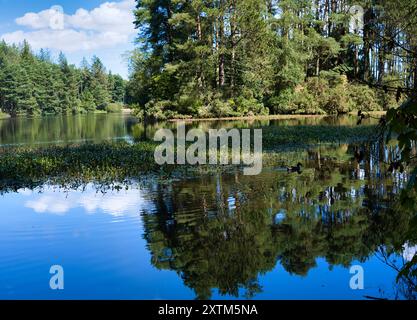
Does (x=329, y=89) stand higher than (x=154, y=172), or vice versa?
(x=329, y=89)

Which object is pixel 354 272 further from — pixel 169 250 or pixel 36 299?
pixel 36 299

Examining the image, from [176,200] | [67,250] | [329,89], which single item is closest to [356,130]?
[176,200]

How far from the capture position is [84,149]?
71.3 ft

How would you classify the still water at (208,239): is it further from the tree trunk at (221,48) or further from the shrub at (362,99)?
the shrub at (362,99)

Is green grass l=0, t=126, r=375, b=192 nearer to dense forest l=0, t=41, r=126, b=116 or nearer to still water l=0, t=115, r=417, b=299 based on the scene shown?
still water l=0, t=115, r=417, b=299

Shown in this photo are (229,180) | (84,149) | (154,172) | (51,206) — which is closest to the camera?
(51,206)

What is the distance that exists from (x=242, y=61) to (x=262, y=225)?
46.1 metres

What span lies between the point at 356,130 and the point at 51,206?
22.4 m

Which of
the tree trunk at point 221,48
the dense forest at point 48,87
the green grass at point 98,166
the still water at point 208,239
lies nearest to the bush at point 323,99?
the tree trunk at point 221,48

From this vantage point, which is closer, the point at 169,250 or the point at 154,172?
the point at 169,250

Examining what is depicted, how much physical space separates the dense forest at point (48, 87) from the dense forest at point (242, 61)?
52520 mm

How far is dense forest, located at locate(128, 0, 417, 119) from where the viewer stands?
50312mm

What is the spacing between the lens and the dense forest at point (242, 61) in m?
50.3

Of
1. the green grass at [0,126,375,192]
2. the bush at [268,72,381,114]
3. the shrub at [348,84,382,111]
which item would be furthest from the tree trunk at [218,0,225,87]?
the green grass at [0,126,375,192]
